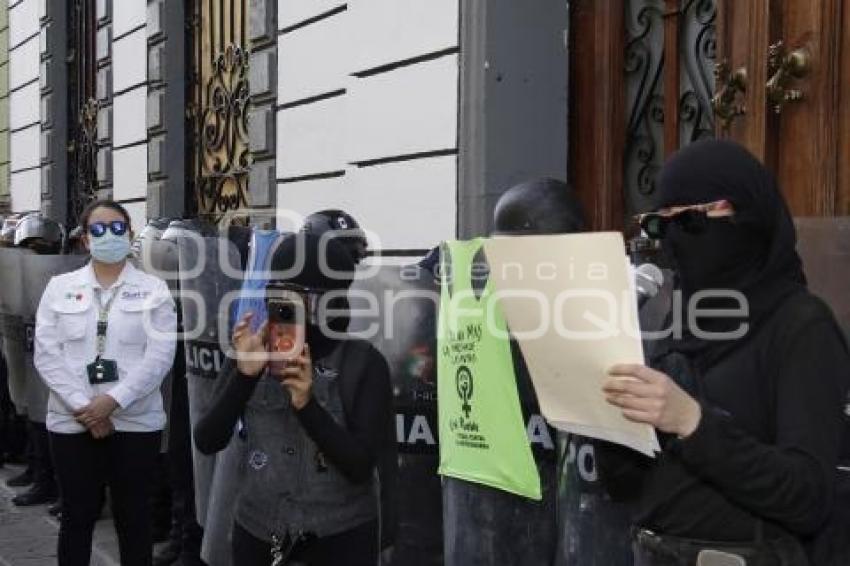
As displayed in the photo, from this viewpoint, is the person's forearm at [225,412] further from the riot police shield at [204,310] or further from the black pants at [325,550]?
the riot police shield at [204,310]

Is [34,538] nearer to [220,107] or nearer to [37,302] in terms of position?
[37,302]

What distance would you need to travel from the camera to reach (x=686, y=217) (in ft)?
7.42

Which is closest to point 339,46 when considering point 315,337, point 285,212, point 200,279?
point 285,212

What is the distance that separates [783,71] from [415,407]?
1868 millimetres

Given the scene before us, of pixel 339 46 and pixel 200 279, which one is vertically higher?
pixel 339 46

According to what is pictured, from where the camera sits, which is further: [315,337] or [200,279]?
[200,279]

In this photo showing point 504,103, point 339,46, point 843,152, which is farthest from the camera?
point 339,46

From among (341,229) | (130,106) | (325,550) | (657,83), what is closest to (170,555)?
(341,229)

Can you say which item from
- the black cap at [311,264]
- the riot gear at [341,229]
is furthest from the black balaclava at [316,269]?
the riot gear at [341,229]

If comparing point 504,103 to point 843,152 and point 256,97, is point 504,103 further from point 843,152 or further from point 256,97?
point 256,97

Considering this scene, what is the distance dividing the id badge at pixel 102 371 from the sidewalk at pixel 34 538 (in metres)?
1.71

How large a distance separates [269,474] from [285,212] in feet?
15.7

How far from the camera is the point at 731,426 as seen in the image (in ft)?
7.09

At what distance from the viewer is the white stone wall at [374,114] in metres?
6.09
